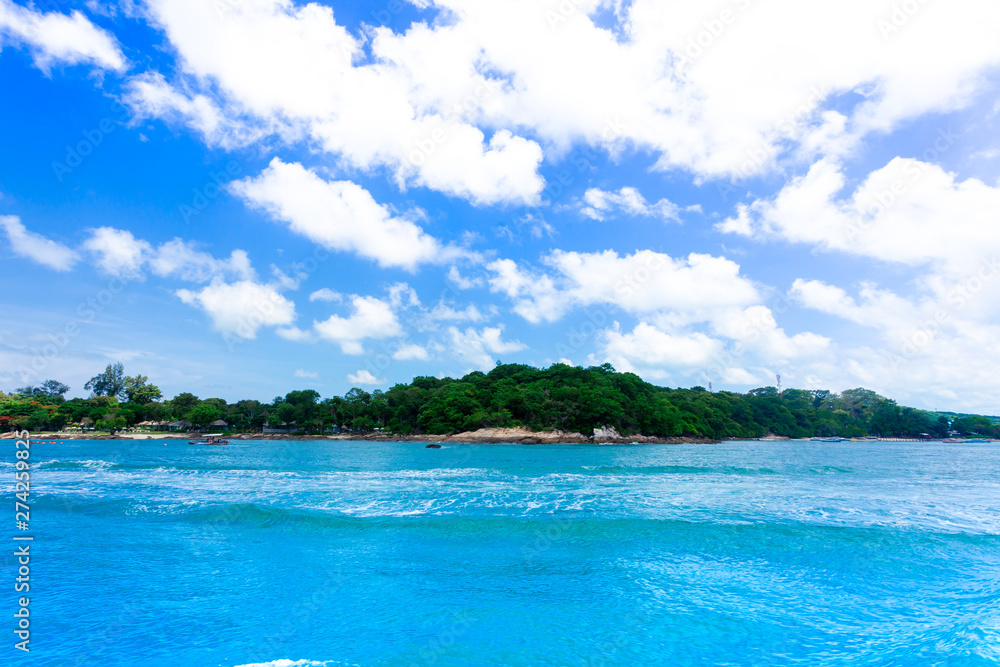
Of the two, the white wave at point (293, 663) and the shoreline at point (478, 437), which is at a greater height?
the white wave at point (293, 663)

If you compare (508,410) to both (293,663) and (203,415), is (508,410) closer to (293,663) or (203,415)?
(203,415)

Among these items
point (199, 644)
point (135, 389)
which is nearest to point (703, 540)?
point (199, 644)

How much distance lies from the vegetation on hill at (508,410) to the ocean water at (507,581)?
75.7 meters

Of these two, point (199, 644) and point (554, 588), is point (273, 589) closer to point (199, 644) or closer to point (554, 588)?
point (199, 644)

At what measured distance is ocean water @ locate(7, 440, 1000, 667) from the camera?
686cm

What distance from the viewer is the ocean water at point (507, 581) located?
270 inches

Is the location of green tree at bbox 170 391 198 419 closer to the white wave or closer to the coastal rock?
the coastal rock

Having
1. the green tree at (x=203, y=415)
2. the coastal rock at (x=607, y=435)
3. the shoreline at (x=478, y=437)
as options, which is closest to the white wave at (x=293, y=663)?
the shoreline at (x=478, y=437)

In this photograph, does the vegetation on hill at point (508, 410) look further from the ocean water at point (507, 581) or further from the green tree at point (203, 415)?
the ocean water at point (507, 581)

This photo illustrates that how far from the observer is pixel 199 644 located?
6.88 metres

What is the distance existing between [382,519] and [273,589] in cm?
669

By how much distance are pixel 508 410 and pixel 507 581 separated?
86621 mm

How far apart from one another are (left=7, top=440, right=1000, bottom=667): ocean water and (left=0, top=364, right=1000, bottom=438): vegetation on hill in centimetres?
7567

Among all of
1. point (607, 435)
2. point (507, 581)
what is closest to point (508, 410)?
point (607, 435)
